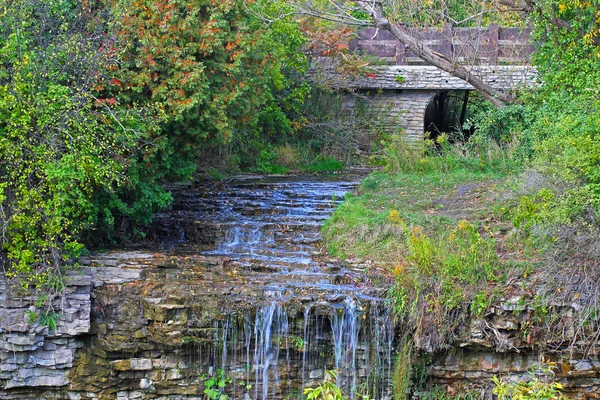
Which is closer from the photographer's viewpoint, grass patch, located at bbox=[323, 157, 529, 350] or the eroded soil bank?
grass patch, located at bbox=[323, 157, 529, 350]

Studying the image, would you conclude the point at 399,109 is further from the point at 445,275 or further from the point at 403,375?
the point at 403,375

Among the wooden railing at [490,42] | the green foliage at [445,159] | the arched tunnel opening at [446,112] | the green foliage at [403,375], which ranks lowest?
the green foliage at [403,375]

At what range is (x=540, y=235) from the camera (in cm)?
974

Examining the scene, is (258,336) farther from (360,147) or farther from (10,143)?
(360,147)

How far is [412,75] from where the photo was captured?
20.3 m

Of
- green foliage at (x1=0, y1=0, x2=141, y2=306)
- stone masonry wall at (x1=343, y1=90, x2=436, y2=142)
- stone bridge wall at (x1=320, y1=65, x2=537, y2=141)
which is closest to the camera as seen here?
green foliage at (x1=0, y1=0, x2=141, y2=306)

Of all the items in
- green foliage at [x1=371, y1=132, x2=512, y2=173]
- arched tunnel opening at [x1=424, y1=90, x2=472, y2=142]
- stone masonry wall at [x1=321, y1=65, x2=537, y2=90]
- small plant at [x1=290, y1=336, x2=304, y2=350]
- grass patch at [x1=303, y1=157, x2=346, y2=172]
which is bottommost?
small plant at [x1=290, y1=336, x2=304, y2=350]

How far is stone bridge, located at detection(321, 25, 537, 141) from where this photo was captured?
62.2ft

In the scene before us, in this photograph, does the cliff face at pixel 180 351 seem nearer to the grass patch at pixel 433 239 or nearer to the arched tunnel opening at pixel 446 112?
the grass patch at pixel 433 239

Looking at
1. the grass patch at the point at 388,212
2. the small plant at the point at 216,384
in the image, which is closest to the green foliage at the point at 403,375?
the grass patch at the point at 388,212

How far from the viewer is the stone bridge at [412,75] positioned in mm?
18953

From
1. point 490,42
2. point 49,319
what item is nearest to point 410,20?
point 490,42

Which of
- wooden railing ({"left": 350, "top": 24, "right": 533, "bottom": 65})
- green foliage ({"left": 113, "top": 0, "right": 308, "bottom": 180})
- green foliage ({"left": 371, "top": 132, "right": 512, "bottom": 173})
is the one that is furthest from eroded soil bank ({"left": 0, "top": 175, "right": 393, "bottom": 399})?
wooden railing ({"left": 350, "top": 24, "right": 533, "bottom": 65})

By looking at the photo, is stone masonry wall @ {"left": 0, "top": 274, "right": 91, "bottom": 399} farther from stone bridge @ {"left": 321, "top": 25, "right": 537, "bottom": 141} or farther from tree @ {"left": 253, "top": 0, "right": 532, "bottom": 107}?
stone bridge @ {"left": 321, "top": 25, "right": 537, "bottom": 141}
